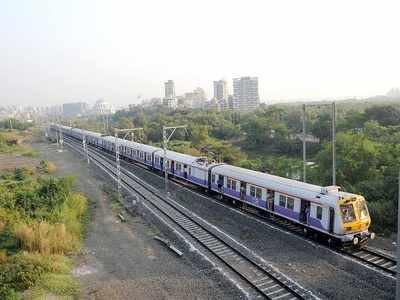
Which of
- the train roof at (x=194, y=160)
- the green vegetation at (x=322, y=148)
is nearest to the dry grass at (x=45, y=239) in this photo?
the train roof at (x=194, y=160)

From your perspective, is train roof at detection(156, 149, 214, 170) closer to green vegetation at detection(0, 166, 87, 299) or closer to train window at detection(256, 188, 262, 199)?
train window at detection(256, 188, 262, 199)

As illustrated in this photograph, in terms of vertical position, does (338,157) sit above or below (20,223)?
above

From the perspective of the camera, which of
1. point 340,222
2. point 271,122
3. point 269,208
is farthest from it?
point 271,122

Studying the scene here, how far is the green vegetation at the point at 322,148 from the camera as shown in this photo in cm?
2325

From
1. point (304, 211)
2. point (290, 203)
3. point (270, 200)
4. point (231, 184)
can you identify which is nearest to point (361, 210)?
point (304, 211)

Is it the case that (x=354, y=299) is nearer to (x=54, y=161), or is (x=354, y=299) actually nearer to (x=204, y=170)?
(x=204, y=170)

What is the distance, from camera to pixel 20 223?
20203 mm

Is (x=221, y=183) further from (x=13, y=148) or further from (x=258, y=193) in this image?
(x=13, y=148)

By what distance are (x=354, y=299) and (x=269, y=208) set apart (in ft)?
28.6

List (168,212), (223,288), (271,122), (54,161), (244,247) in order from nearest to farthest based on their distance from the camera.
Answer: (223,288) < (244,247) < (168,212) < (54,161) < (271,122)

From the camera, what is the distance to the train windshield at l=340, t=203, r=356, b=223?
16700 millimetres

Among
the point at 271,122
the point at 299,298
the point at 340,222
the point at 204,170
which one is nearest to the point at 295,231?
the point at 340,222

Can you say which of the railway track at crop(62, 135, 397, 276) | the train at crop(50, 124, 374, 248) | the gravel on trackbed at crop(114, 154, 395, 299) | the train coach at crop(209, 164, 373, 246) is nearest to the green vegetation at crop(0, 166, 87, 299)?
the gravel on trackbed at crop(114, 154, 395, 299)

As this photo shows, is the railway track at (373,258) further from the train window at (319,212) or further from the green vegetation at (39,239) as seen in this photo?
the green vegetation at (39,239)
